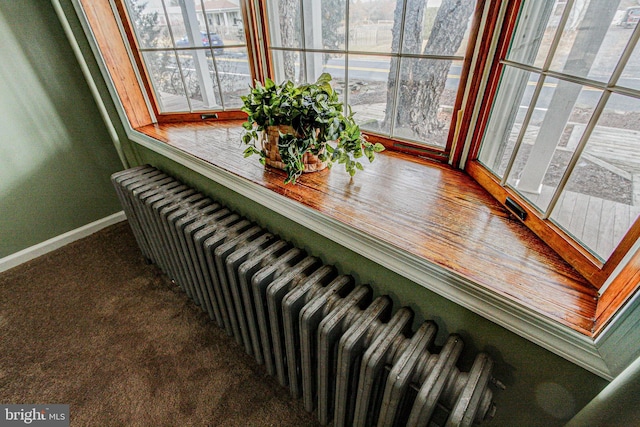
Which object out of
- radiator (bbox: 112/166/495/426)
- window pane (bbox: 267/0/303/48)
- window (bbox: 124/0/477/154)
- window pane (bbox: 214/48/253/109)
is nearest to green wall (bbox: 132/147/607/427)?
radiator (bbox: 112/166/495/426)

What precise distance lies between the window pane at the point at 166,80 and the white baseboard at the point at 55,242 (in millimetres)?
1025

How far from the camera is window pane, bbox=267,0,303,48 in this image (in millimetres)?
1243

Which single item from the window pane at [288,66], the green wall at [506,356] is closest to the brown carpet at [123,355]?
the green wall at [506,356]

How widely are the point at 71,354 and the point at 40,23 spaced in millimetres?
1701

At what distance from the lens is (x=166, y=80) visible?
1.62 meters

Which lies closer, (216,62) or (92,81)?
(216,62)

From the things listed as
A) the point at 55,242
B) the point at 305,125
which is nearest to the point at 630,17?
the point at 305,125

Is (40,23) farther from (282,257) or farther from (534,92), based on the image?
(534,92)

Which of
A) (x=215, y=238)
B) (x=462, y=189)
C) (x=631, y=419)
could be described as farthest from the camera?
(x=215, y=238)

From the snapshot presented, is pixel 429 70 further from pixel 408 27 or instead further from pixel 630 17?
pixel 630 17

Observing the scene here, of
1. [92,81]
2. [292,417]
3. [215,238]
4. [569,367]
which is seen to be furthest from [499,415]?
[92,81]

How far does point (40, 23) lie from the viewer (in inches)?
59.6

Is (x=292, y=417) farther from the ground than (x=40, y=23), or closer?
closer

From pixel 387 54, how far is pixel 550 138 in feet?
2.04
